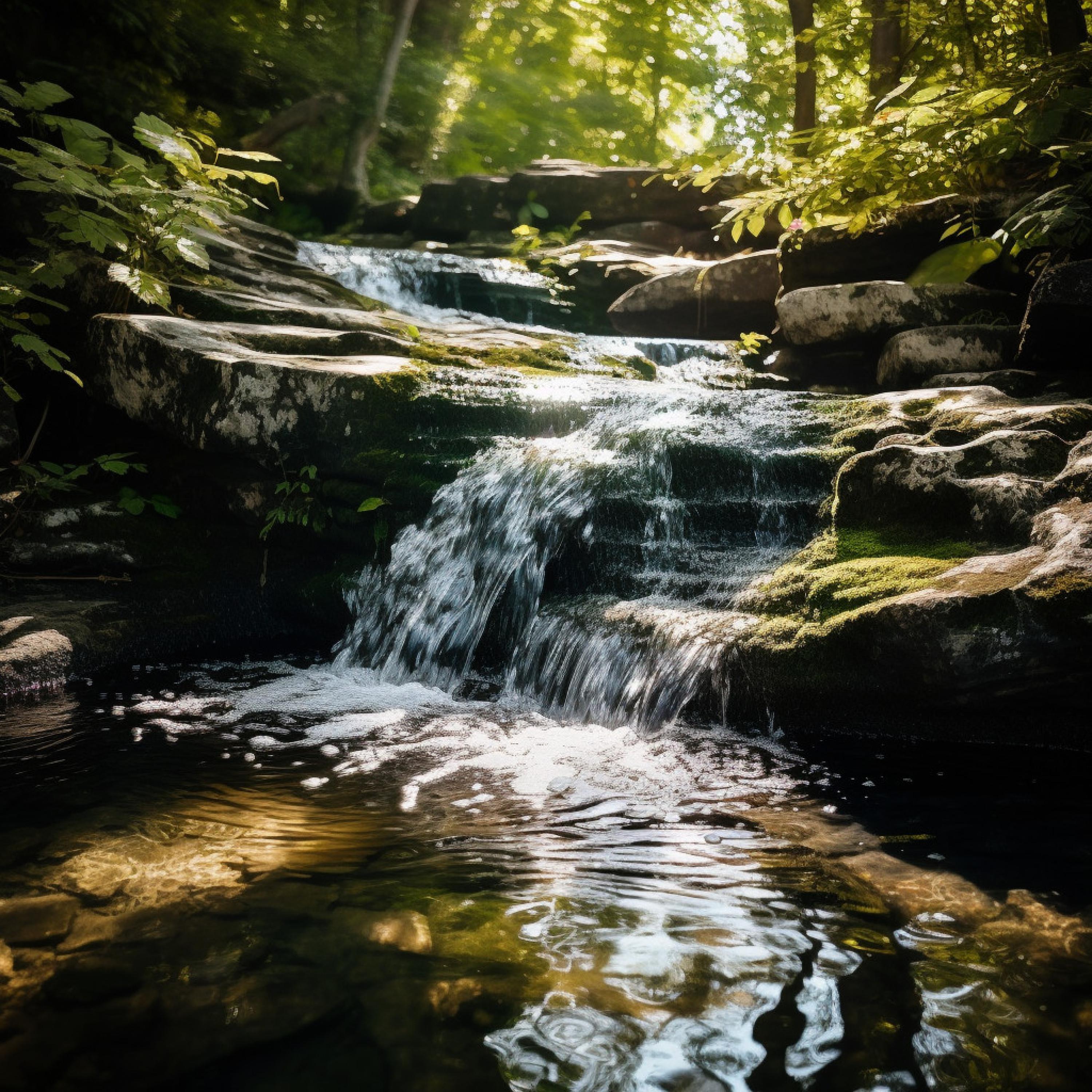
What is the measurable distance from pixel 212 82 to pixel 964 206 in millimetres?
15533

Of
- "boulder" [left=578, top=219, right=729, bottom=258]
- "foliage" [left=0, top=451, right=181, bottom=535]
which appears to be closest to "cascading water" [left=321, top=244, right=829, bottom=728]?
"foliage" [left=0, top=451, right=181, bottom=535]

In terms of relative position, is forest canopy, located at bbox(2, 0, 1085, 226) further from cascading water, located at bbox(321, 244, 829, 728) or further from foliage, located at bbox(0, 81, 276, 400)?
foliage, located at bbox(0, 81, 276, 400)

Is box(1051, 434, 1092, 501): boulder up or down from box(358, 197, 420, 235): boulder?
down

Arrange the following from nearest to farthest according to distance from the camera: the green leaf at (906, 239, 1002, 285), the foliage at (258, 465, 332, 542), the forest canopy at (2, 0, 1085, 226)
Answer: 1. the green leaf at (906, 239, 1002, 285)
2. the foliage at (258, 465, 332, 542)
3. the forest canopy at (2, 0, 1085, 226)

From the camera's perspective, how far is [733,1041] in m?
1.80

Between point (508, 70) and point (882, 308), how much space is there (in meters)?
21.4

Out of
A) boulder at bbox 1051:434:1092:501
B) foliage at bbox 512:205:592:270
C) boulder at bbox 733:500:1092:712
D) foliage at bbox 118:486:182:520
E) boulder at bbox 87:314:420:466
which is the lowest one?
boulder at bbox 733:500:1092:712

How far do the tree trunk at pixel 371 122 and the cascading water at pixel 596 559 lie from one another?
572 inches

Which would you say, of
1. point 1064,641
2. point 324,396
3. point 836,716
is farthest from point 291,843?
point 324,396

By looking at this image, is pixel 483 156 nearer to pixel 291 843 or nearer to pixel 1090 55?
pixel 1090 55

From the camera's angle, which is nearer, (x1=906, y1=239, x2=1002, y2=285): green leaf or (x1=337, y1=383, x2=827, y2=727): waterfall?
(x1=337, y1=383, x2=827, y2=727): waterfall

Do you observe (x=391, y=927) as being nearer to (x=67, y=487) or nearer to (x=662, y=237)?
(x=67, y=487)

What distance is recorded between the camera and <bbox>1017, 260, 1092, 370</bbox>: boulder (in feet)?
18.9

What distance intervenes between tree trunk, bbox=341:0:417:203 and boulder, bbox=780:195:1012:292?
41.3 ft
